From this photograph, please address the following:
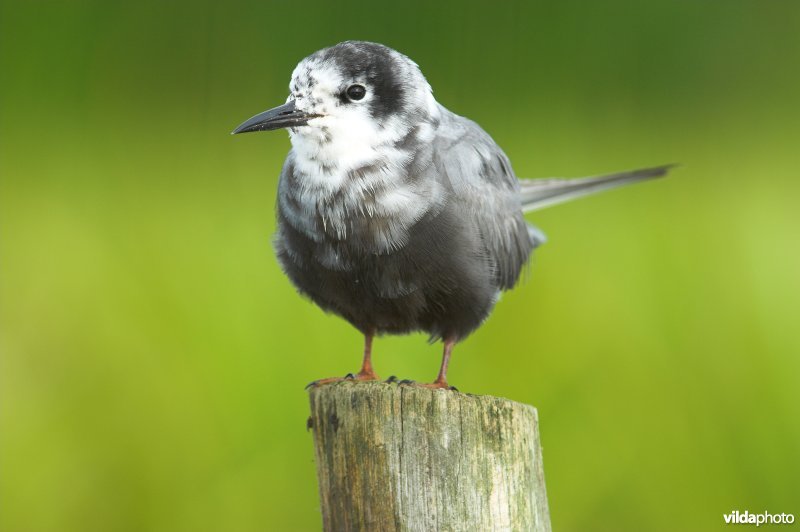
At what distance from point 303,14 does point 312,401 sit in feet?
11.6

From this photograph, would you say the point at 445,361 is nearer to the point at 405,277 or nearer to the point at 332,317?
the point at 405,277

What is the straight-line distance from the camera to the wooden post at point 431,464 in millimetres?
3299

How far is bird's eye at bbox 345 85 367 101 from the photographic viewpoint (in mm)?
4250

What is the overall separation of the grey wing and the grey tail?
1.54ft

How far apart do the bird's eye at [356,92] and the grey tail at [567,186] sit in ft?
4.27

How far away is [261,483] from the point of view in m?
5.88

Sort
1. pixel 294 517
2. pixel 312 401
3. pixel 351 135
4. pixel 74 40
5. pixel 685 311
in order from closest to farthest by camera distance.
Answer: pixel 312 401 < pixel 351 135 < pixel 294 517 < pixel 685 311 < pixel 74 40

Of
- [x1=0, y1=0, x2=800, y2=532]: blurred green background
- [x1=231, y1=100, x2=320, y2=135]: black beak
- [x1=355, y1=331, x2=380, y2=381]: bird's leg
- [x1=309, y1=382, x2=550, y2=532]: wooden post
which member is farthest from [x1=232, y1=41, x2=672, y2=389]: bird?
[x1=0, y1=0, x2=800, y2=532]: blurred green background

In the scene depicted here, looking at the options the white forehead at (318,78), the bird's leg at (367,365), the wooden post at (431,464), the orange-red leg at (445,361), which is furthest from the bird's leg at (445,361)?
the white forehead at (318,78)

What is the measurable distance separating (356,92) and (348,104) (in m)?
0.06

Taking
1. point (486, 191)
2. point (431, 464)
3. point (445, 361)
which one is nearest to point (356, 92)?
point (486, 191)

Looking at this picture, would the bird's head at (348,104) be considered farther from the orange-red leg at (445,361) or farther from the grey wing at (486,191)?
the orange-red leg at (445,361)

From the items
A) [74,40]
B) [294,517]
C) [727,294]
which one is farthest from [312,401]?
[74,40]

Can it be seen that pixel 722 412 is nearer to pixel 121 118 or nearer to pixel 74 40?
pixel 121 118
